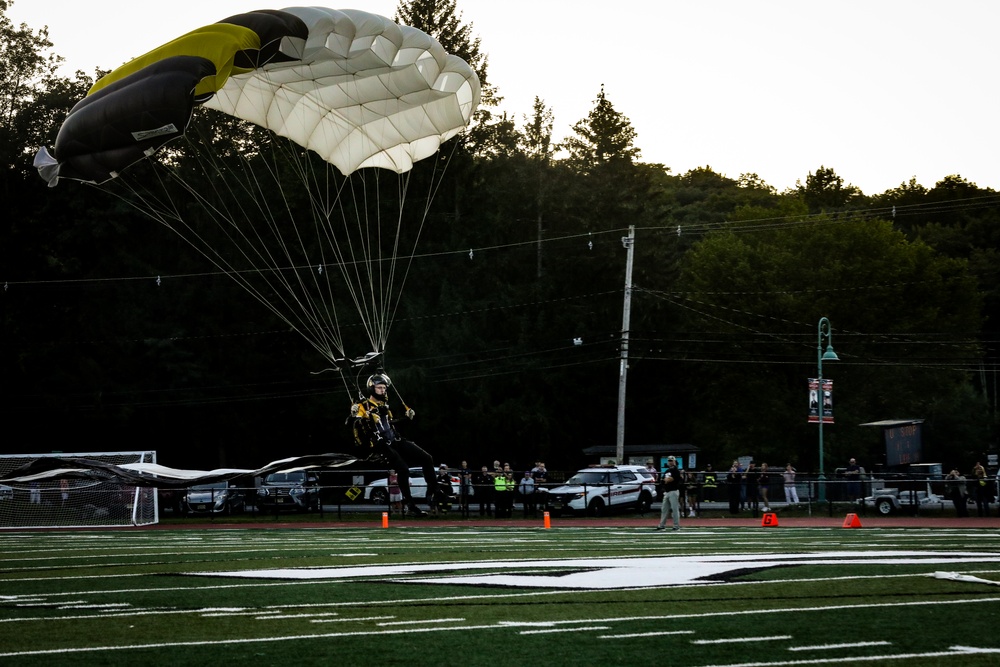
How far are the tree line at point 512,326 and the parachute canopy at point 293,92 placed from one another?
27.9 metres

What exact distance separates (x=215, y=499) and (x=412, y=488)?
6.20 m

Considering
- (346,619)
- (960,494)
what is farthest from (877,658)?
(960,494)

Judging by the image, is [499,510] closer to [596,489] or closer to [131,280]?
[596,489]

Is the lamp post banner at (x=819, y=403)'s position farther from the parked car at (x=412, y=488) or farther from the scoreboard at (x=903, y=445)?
the parked car at (x=412, y=488)

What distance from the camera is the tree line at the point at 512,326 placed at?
156ft

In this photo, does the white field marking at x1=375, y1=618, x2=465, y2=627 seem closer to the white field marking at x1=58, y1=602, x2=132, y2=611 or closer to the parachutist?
the white field marking at x1=58, y1=602, x2=132, y2=611

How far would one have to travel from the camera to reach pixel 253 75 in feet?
55.2

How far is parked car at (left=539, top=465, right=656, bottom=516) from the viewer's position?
31828 mm

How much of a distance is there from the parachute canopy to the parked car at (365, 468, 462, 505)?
1558cm

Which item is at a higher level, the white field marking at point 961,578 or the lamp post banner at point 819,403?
the lamp post banner at point 819,403

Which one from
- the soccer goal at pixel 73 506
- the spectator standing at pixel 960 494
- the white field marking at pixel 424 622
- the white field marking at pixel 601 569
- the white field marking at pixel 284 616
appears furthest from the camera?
the soccer goal at pixel 73 506

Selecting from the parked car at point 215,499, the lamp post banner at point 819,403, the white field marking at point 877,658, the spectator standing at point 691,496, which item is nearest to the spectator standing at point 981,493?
the lamp post banner at point 819,403

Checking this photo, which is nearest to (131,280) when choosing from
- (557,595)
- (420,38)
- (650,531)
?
(650,531)

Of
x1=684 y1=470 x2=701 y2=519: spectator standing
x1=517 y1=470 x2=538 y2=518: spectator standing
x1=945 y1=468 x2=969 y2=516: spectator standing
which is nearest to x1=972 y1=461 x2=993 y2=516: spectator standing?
x1=945 y1=468 x2=969 y2=516: spectator standing
